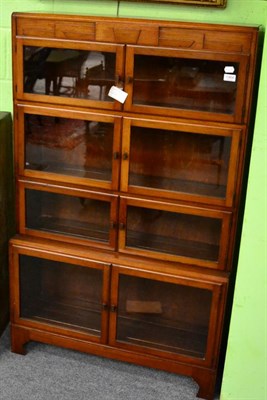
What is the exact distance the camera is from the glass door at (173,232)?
7.06 feet

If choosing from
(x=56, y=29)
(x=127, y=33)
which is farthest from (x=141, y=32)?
(x=56, y=29)

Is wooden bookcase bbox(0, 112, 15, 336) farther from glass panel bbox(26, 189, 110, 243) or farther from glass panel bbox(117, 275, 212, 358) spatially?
glass panel bbox(117, 275, 212, 358)

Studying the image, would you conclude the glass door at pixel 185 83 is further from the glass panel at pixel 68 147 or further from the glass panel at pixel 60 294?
the glass panel at pixel 60 294

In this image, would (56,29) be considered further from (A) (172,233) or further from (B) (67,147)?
(A) (172,233)

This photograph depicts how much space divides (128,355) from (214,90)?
47.3 inches

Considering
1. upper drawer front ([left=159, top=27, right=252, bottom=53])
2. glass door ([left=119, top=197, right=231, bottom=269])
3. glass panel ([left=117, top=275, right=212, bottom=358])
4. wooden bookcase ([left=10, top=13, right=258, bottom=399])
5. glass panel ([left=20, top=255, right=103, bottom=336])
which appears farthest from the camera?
glass panel ([left=20, top=255, right=103, bottom=336])

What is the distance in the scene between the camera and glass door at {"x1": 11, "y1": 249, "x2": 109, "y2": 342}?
2.37 m

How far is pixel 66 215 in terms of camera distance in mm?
2410

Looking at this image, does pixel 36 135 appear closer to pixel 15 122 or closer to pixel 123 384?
pixel 15 122

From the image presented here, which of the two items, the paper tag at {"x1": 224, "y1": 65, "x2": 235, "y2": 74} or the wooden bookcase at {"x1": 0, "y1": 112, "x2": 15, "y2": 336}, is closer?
the paper tag at {"x1": 224, "y1": 65, "x2": 235, "y2": 74}

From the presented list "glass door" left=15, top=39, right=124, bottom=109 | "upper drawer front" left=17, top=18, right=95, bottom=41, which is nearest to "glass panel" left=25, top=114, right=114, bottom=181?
"glass door" left=15, top=39, right=124, bottom=109

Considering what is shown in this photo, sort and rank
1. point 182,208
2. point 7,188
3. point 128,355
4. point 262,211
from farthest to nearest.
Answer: point 7,188 → point 128,355 → point 182,208 → point 262,211

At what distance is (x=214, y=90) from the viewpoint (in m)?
2.02

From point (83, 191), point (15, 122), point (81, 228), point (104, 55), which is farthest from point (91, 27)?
point (81, 228)
